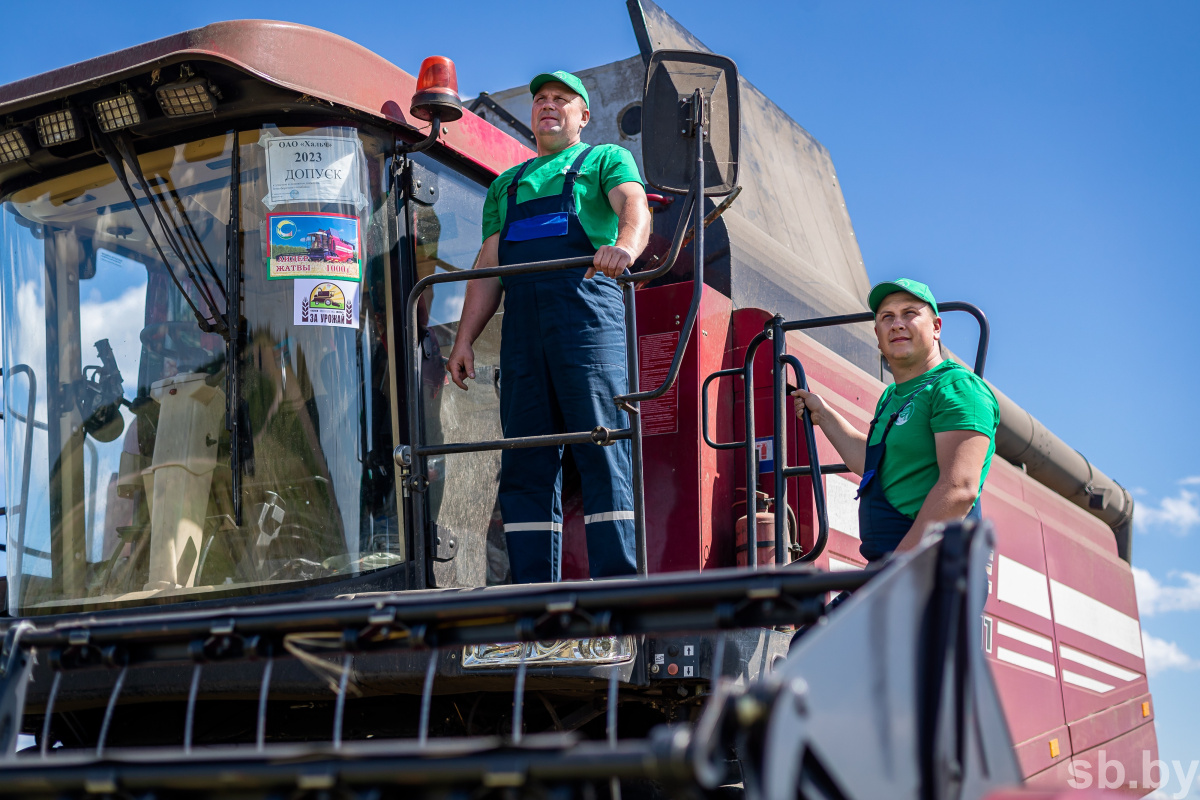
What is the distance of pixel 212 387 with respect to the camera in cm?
372

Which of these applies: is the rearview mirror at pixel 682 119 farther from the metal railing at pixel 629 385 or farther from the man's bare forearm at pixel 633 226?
the man's bare forearm at pixel 633 226

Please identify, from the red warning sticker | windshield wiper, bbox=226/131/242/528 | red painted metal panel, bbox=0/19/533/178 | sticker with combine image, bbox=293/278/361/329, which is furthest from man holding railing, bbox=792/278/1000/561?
windshield wiper, bbox=226/131/242/528

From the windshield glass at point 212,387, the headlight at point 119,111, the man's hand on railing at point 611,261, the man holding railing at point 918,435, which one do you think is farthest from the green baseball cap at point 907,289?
the headlight at point 119,111

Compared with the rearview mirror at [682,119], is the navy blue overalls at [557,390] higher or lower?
lower

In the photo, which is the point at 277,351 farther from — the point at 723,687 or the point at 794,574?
the point at 723,687

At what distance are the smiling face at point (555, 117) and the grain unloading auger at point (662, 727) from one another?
6.69 ft

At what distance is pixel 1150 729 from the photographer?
7492 millimetres

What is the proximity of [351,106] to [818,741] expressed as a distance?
2.67 metres

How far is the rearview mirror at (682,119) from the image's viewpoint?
345 centimetres

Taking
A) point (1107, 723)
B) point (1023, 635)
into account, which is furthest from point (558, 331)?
point (1107, 723)

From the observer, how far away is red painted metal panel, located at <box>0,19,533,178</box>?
352 cm

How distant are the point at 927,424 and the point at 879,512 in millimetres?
279

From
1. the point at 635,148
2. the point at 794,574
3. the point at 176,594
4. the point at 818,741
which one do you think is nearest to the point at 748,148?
the point at 635,148

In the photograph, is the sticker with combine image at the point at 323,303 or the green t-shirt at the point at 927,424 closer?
the green t-shirt at the point at 927,424
